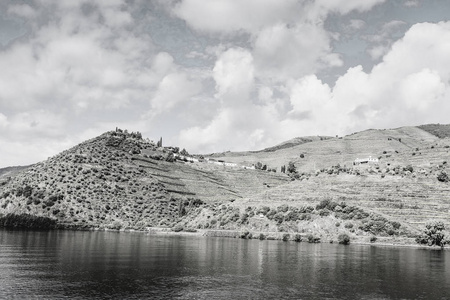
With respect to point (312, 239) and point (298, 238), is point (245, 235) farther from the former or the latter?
point (312, 239)

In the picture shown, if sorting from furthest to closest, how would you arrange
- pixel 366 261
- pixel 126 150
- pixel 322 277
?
1. pixel 126 150
2. pixel 366 261
3. pixel 322 277

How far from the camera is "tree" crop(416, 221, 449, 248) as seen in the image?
79.9 meters

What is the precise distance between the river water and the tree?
15370 mm

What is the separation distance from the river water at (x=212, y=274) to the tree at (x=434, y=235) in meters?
15.4

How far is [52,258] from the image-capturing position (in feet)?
174

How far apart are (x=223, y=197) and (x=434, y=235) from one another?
80.9m

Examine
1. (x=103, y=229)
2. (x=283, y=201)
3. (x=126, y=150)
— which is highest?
(x=126, y=150)

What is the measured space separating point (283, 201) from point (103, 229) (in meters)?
49.6

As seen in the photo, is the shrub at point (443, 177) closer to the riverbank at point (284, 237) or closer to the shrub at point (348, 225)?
the riverbank at point (284, 237)

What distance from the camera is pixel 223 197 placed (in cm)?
14950

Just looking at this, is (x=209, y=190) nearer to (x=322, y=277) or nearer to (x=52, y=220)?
(x=52, y=220)

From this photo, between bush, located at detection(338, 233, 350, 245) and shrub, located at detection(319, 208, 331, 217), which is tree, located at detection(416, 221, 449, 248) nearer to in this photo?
bush, located at detection(338, 233, 350, 245)

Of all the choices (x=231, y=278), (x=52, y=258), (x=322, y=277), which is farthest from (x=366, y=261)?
(x=52, y=258)

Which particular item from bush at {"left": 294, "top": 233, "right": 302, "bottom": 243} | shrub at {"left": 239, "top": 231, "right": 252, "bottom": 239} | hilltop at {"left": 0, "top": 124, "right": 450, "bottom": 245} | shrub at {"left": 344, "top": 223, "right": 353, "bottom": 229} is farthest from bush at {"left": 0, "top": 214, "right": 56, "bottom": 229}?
shrub at {"left": 344, "top": 223, "right": 353, "bottom": 229}
